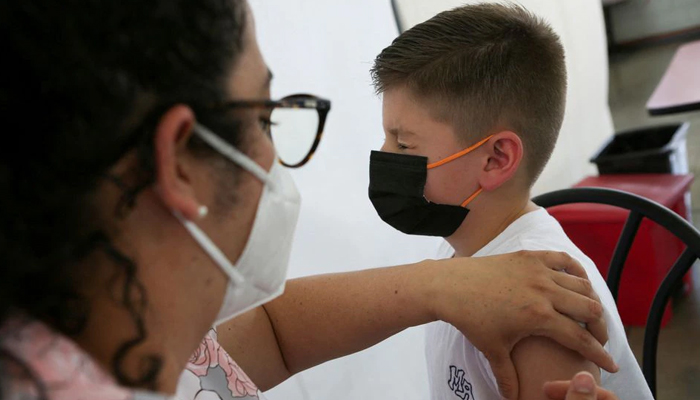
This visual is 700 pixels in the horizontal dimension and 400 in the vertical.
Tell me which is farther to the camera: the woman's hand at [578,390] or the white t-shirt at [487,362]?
the white t-shirt at [487,362]

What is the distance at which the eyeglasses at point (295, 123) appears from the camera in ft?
2.26

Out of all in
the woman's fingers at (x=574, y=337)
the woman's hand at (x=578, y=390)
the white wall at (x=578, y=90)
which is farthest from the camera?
the white wall at (x=578, y=90)

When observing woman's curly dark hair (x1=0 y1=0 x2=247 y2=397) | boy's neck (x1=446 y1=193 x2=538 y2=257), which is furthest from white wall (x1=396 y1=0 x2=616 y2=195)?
woman's curly dark hair (x1=0 y1=0 x2=247 y2=397)

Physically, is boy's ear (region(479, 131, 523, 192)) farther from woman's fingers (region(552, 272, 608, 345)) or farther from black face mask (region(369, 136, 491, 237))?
woman's fingers (region(552, 272, 608, 345))

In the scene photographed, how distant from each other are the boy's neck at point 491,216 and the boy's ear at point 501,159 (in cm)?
4

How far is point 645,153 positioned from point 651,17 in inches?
192

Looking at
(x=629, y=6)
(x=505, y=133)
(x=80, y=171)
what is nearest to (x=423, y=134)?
(x=505, y=133)

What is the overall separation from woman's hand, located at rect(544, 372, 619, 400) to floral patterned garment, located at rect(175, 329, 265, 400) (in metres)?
0.43

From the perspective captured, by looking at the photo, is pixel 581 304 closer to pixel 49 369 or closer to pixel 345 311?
pixel 345 311

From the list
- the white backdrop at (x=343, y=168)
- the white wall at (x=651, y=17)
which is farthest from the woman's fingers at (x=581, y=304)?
the white wall at (x=651, y=17)

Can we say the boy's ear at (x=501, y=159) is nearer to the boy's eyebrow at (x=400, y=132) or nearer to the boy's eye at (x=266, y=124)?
the boy's eyebrow at (x=400, y=132)

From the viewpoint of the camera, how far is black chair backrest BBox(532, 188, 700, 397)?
3.84 ft

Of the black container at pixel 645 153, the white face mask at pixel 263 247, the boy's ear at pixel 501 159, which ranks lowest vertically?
the black container at pixel 645 153

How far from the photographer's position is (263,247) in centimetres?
73
